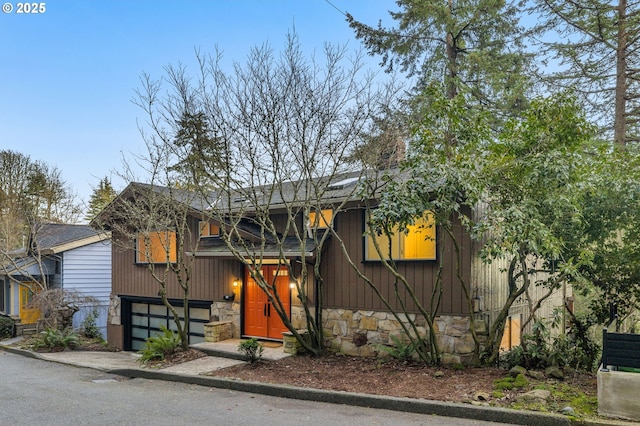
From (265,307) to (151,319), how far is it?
201 inches

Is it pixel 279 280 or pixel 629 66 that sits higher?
pixel 629 66

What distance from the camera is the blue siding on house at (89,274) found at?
17.5 meters

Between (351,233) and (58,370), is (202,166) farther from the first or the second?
(58,370)

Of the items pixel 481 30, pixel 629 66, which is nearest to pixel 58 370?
pixel 481 30

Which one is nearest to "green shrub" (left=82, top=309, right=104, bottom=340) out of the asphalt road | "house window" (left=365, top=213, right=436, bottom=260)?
the asphalt road

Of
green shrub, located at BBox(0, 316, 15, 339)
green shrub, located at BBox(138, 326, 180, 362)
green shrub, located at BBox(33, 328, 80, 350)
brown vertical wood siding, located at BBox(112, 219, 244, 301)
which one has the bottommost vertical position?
→ green shrub, located at BBox(0, 316, 15, 339)

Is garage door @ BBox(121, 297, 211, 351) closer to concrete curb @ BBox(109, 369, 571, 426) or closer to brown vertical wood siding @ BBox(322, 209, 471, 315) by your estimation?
brown vertical wood siding @ BBox(322, 209, 471, 315)

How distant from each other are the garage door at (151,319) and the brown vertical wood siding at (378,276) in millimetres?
4489

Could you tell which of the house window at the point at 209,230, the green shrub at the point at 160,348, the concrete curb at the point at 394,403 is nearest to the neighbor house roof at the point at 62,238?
the house window at the point at 209,230

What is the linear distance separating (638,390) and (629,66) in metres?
11.0

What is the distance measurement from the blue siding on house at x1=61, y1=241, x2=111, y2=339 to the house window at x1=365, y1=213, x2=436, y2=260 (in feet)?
39.8

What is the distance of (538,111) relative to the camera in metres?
7.08

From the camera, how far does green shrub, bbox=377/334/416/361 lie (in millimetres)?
8578

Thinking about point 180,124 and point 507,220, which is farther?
point 180,124
